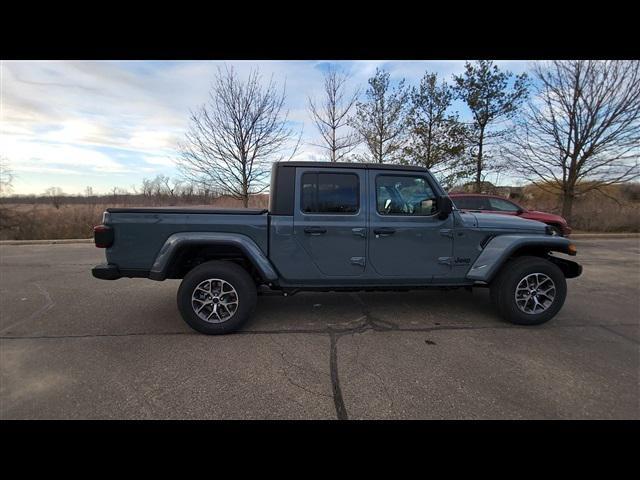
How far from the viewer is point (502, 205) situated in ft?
30.8

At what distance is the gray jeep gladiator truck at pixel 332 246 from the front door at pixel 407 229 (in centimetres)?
1

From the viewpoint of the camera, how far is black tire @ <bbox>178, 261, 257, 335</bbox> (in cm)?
328

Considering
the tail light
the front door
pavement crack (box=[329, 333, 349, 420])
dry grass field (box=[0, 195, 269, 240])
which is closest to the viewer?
pavement crack (box=[329, 333, 349, 420])

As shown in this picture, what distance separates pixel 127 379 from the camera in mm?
2488

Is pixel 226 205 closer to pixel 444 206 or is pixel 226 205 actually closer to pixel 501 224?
pixel 444 206

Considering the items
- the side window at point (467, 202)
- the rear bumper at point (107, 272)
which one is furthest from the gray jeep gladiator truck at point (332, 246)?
the side window at point (467, 202)

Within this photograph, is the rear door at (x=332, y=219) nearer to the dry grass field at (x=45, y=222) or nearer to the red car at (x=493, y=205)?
the red car at (x=493, y=205)

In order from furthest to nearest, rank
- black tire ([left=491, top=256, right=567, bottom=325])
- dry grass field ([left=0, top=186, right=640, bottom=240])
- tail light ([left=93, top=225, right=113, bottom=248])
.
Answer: dry grass field ([left=0, top=186, right=640, bottom=240]) < black tire ([left=491, top=256, right=567, bottom=325]) < tail light ([left=93, top=225, right=113, bottom=248])

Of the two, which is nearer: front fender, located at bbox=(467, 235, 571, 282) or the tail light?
the tail light

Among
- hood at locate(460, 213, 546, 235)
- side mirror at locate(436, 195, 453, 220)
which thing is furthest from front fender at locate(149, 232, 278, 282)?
hood at locate(460, 213, 546, 235)

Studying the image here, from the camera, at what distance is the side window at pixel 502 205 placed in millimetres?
9333

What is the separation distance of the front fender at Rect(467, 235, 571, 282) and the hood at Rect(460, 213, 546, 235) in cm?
13

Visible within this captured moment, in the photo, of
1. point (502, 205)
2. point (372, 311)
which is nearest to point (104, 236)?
point (372, 311)

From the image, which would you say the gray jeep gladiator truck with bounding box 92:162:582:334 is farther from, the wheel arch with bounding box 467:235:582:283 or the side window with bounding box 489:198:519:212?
the side window with bounding box 489:198:519:212
